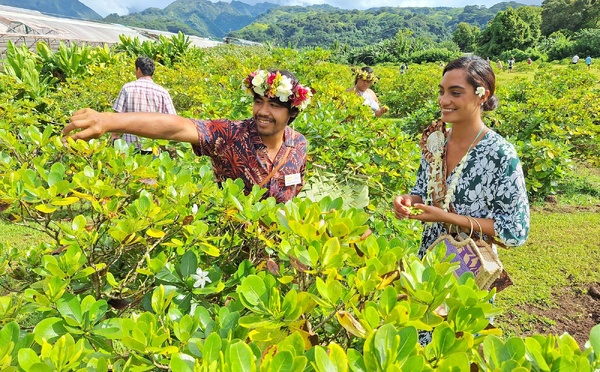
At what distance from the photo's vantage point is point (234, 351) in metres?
0.72

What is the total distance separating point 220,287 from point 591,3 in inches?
2558

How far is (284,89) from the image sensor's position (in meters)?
2.05

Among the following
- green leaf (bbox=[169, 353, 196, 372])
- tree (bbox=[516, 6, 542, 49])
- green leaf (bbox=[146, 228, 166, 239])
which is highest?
tree (bbox=[516, 6, 542, 49])

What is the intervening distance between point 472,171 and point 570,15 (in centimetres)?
6489

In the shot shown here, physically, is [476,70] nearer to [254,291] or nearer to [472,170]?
[472,170]

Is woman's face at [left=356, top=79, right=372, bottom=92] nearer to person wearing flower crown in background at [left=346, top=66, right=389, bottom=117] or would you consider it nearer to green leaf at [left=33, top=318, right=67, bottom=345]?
person wearing flower crown in background at [left=346, top=66, right=389, bottom=117]

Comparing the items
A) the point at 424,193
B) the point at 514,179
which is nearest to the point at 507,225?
the point at 514,179

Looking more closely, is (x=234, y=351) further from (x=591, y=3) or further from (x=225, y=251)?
(x=591, y=3)

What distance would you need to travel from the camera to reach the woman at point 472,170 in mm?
1828

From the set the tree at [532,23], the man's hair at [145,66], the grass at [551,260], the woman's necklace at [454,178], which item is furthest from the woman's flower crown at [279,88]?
the tree at [532,23]

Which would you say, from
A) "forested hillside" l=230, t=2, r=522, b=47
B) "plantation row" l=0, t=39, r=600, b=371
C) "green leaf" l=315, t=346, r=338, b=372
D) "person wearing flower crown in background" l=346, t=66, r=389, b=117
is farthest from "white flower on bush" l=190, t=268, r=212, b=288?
"forested hillside" l=230, t=2, r=522, b=47

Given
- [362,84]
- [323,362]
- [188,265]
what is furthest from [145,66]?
[323,362]

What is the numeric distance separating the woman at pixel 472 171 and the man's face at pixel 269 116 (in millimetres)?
Result: 700

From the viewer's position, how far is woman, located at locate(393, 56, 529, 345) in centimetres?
183
